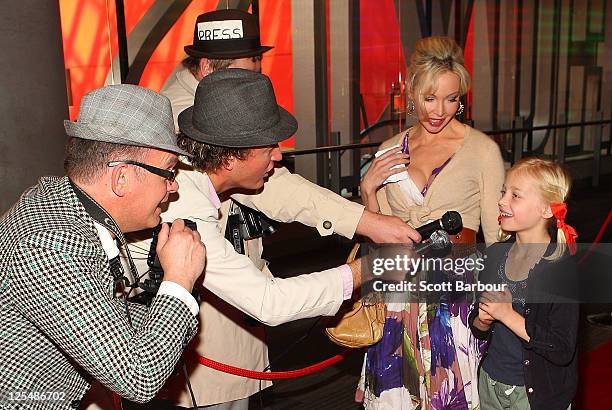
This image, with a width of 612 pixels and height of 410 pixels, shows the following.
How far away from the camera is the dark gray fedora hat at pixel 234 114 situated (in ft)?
7.09

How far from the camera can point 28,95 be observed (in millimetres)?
4191

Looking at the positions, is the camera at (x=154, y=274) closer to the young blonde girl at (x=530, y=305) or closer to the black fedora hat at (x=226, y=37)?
the young blonde girl at (x=530, y=305)

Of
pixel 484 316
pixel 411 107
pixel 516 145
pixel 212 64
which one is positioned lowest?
pixel 516 145

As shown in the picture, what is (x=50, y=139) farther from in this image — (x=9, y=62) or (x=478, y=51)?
(x=478, y=51)

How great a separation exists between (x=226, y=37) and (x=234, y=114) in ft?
3.12

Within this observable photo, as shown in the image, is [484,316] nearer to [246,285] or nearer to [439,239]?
[439,239]

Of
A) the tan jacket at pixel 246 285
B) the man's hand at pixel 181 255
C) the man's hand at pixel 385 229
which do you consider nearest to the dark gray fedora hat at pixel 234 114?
the tan jacket at pixel 246 285

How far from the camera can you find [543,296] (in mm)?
2223

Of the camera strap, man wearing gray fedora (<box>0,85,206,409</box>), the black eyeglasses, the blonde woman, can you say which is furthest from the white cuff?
the blonde woman

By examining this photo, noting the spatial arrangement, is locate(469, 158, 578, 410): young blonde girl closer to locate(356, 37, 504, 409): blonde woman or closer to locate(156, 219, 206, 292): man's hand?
locate(356, 37, 504, 409): blonde woman

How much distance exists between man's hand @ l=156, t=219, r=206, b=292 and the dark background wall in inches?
109

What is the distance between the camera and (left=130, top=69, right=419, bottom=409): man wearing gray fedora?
2080 millimetres

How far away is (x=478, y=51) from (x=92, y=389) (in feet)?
29.9

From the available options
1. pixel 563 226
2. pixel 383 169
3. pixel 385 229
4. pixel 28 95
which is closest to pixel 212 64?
pixel 383 169
